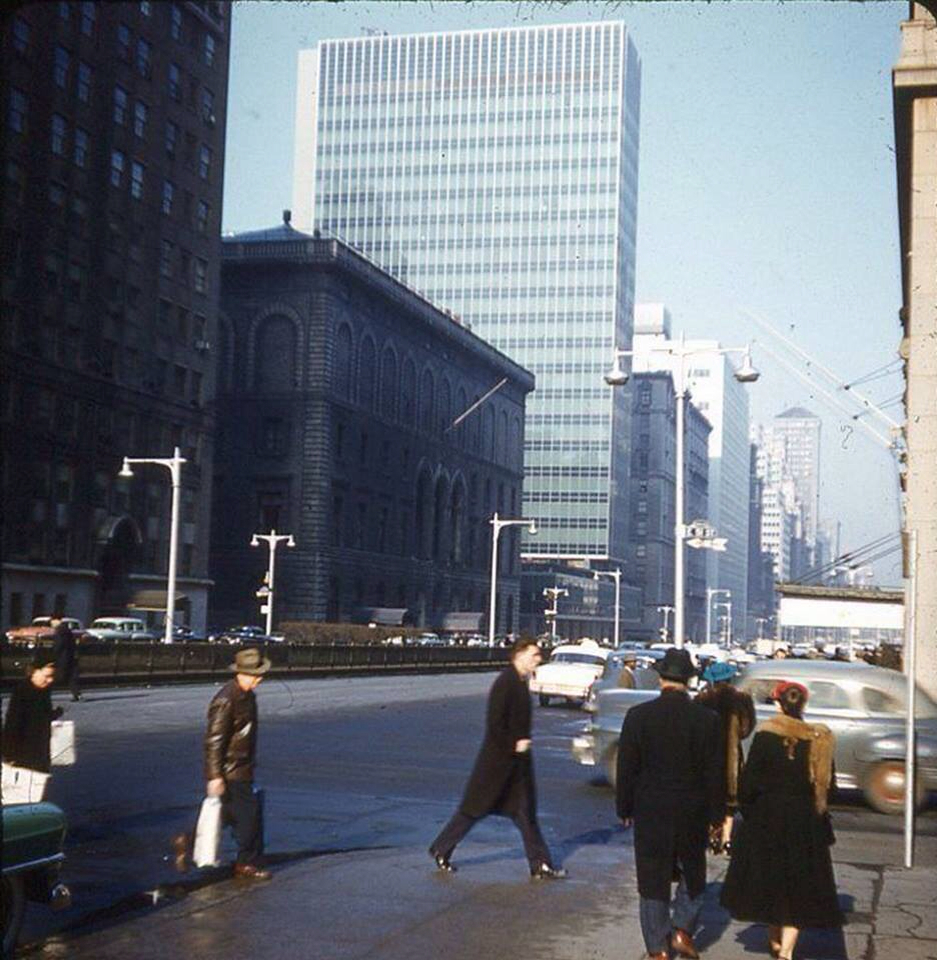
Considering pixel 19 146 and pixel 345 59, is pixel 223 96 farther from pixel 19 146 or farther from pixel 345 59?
pixel 345 59

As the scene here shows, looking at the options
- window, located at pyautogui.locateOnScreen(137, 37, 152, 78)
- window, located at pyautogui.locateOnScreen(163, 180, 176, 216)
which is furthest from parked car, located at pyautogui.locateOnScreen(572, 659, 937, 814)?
window, located at pyautogui.locateOnScreen(163, 180, 176, 216)

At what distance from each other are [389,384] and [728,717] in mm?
102653

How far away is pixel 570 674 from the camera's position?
1503 inches

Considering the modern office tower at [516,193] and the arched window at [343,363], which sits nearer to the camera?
the arched window at [343,363]

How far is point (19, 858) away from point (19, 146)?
6219 centimetres

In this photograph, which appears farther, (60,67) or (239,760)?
(60,67)

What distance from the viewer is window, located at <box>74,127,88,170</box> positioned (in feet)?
228

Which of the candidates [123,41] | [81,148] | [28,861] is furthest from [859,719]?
[123,41]

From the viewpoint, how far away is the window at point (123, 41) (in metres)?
70.6

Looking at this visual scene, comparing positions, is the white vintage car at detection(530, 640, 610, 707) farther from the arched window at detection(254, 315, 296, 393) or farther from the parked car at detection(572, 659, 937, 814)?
the arched window at detection(254, 315, 296, 393)

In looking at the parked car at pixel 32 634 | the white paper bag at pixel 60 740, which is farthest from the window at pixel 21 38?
the white paper bag at pixel 60 740

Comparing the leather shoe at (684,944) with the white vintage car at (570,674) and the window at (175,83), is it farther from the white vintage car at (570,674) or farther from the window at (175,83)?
the window at (175,83)

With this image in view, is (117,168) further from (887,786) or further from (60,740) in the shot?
(60,740)

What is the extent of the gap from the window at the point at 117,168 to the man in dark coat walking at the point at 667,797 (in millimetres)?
68028
